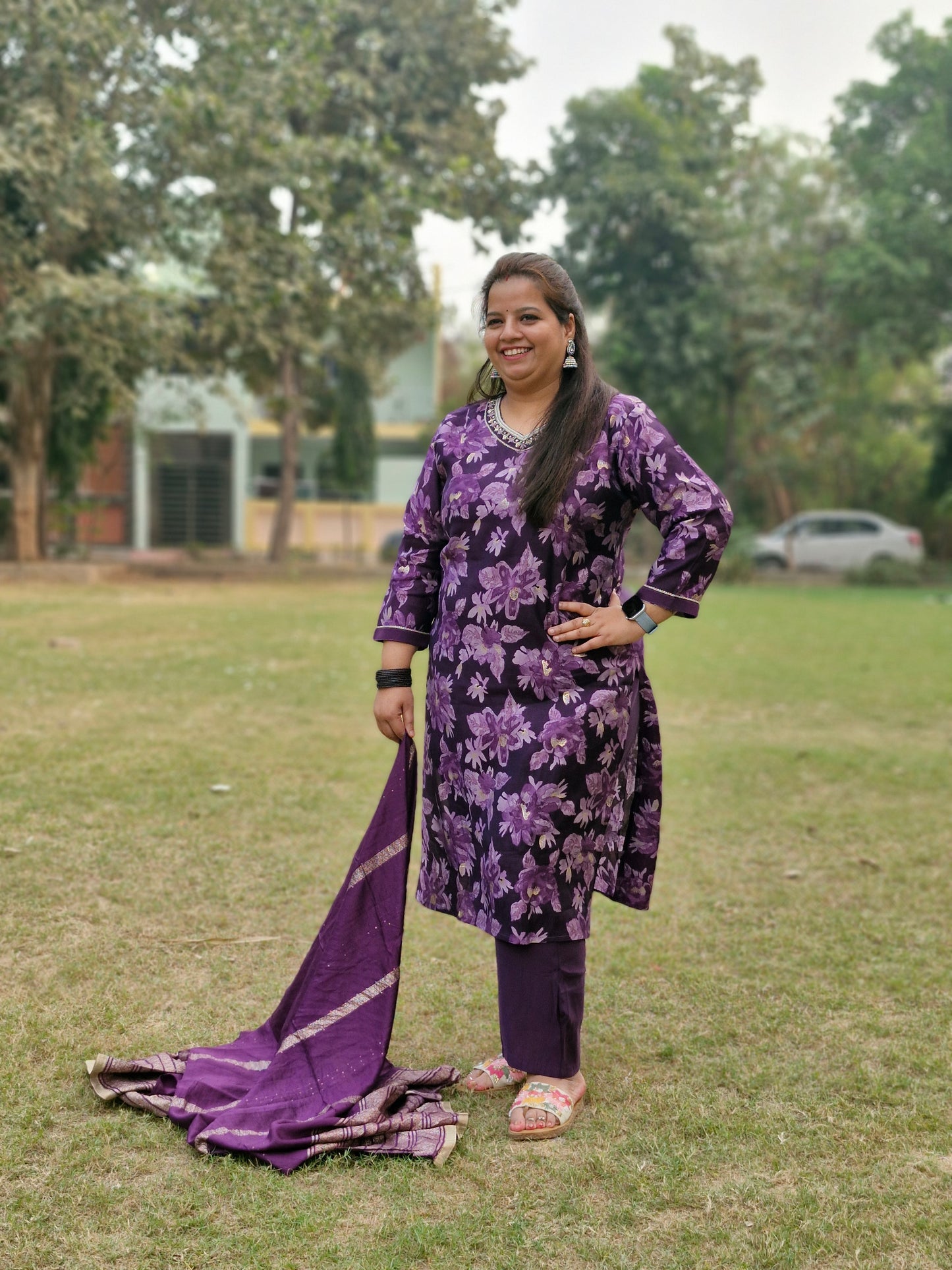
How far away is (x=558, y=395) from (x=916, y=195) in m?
22.0

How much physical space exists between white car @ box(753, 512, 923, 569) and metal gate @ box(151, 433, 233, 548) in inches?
497

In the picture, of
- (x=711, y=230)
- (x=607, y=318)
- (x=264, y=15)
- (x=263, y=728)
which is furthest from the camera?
(x=607, y=318)

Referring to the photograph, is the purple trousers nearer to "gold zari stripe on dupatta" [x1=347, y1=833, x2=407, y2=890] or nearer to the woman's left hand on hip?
"gold zari stripe on dupatta" [x1=347, y1=833, x2=407, y2=890]

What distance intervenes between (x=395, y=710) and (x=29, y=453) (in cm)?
1737

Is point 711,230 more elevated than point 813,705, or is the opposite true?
point 711,230

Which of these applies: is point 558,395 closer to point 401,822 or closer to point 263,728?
point 401,822

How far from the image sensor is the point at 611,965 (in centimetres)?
387

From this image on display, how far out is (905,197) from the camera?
22016 millimetres

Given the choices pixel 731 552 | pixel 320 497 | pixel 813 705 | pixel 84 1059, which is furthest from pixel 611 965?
pixel 320 497

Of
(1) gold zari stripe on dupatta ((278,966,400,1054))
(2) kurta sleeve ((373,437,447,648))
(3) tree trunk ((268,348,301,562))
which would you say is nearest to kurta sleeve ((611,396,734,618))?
(2) kurta sleeve ((373,437,447,648))

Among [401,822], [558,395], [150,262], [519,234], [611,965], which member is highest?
[519,234]

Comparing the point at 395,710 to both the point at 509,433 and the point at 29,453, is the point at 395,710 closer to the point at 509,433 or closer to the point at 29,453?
the point at 509,433

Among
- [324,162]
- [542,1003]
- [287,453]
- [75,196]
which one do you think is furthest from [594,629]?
[287,453]

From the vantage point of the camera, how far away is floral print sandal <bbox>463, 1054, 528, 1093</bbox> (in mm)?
3045
